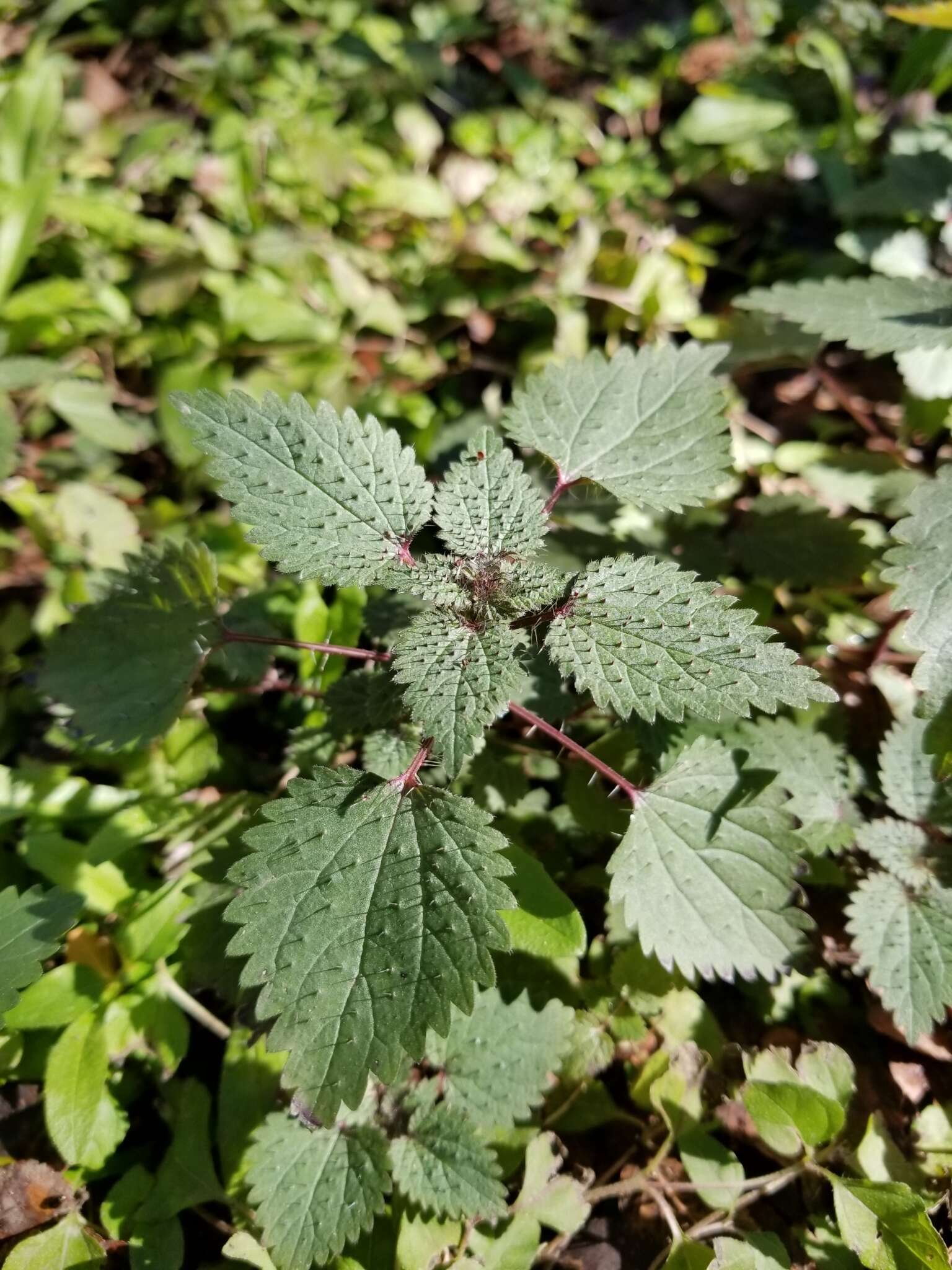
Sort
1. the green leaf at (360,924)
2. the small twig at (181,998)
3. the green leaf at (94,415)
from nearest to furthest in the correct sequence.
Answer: the green leaf at (360,924)
the small twig at (181,998)
the green leaf at (94,415)

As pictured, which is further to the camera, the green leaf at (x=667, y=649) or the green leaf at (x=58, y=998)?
the green leaf at (x=58, y=998)

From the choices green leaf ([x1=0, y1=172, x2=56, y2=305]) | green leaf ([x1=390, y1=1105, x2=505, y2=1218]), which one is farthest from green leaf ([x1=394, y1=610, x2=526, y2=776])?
green leaf ([x1=0, y1=172, x2=56, y2=305])

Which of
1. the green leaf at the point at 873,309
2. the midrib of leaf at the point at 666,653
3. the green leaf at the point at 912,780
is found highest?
the green leaf at the point at 873,309

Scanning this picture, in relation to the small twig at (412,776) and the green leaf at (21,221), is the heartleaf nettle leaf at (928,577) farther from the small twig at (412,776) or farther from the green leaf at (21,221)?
the green leaf at (21,221)

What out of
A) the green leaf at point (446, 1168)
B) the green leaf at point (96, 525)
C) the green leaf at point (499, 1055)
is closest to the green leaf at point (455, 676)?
the green leaf at point (499, 1055)

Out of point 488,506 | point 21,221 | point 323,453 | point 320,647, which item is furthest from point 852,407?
point 21,221

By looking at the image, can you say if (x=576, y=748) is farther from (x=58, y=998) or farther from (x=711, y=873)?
(x=58, y=998)

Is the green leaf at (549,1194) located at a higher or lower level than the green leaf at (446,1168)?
lower
